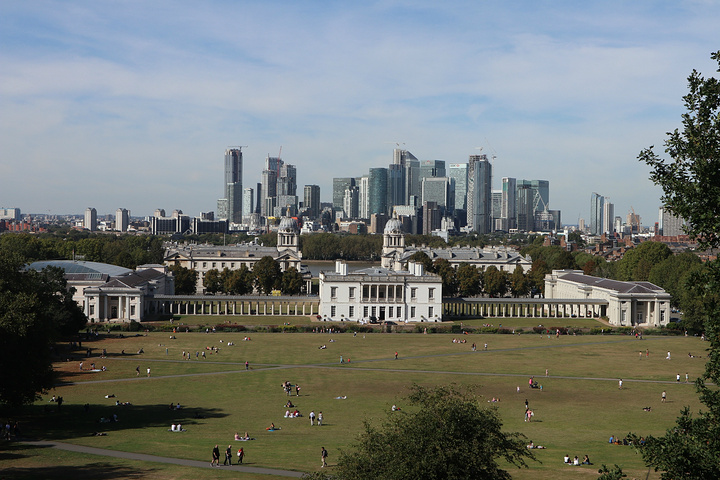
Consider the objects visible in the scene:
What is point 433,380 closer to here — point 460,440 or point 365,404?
point 365,404

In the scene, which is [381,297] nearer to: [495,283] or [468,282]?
[468,282]

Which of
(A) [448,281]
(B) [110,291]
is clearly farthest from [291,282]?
(B) [110,291]

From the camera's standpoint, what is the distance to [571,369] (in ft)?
243

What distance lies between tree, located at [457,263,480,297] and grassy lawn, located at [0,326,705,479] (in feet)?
133

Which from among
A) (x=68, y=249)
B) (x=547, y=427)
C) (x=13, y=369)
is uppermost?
(x=68, y=249)

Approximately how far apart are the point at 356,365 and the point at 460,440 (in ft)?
159

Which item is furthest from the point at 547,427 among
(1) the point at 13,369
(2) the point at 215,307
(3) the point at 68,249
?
(3) the point at 68,249

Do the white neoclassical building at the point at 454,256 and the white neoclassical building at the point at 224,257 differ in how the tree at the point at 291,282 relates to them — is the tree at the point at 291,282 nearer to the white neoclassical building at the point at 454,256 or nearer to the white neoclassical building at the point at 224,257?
the white neoclassical building at the point at 224,257

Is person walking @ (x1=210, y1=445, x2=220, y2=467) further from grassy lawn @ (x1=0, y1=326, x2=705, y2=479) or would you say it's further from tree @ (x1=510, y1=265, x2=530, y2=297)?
tree @ (x1=510, y1=265, x2=530, y2=297)

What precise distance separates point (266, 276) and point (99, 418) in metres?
85.1

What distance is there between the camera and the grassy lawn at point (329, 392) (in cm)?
4372

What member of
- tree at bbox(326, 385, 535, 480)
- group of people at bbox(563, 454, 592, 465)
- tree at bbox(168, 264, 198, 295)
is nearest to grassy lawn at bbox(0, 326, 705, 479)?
group of people at bbox(563, 454, 592, 465)

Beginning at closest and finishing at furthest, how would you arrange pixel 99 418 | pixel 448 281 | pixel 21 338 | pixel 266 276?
pixel 21 338, pixel 99 418, pixel 266 276, pixel 448 281

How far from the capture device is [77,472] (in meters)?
37.9
